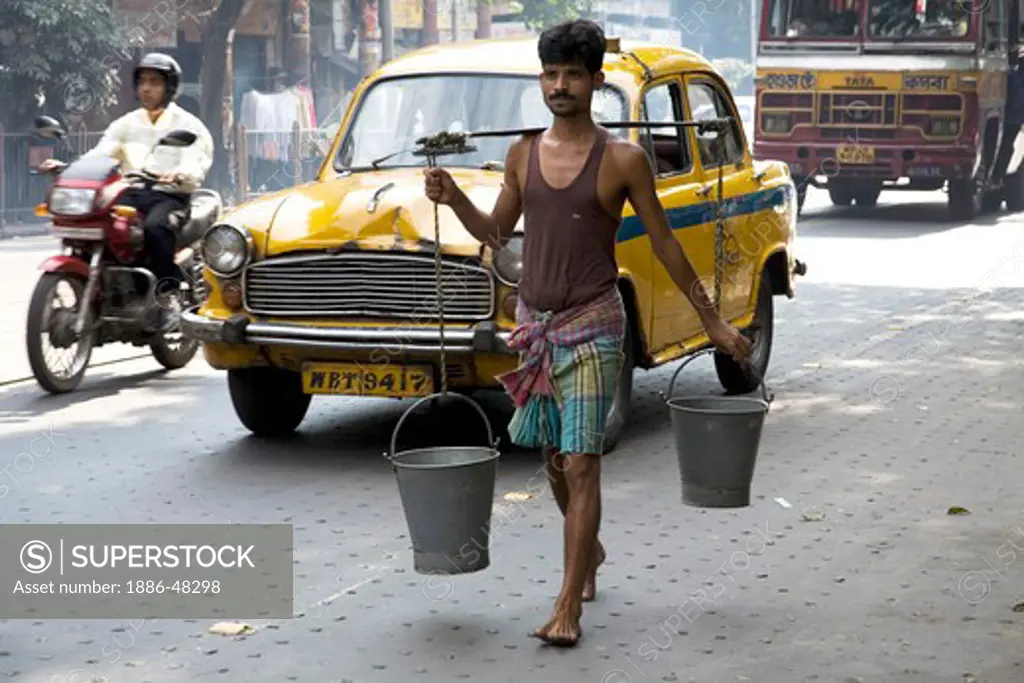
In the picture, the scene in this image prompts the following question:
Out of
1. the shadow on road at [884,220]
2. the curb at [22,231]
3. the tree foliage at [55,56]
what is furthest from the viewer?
the tree foliage at [55,56]

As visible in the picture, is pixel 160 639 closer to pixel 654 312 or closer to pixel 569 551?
pixel 569 551

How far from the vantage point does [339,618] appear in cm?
641

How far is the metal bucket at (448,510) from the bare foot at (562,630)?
0.30m

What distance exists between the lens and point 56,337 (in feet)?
36.2

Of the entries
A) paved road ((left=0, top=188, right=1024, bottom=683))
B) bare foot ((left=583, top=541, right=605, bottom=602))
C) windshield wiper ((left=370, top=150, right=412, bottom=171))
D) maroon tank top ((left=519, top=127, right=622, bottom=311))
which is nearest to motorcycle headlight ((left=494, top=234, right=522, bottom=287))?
paved road ((left=0, top=188, right=1024, bottom=683))

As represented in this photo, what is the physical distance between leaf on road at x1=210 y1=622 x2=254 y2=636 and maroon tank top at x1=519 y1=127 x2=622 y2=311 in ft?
4.41

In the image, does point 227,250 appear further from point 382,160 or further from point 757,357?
point 757,357

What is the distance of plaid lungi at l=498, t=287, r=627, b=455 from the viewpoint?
6156mm

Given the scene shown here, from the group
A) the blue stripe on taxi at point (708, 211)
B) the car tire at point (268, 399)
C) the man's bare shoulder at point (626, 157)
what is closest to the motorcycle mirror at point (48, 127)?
the car tire at point (268, 399)

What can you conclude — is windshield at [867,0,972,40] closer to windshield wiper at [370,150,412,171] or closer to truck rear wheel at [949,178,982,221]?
truck rear wheel at [949,178,982,221]

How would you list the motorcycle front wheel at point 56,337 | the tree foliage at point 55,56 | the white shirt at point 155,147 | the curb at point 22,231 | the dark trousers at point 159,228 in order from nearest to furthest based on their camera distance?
the motorcycle front wheel at point 56,337 < the dark trousers at point 159,228 < the white shirt at point 155,147 < the curb at point 22,231 < the tree foliage at point 55,56

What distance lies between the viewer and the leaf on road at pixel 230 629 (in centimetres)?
622

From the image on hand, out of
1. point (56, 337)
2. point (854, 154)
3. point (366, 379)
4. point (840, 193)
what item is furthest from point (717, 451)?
point (840, 193)

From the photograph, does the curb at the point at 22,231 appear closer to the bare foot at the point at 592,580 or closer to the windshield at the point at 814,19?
the windshield at the point at 814,19
